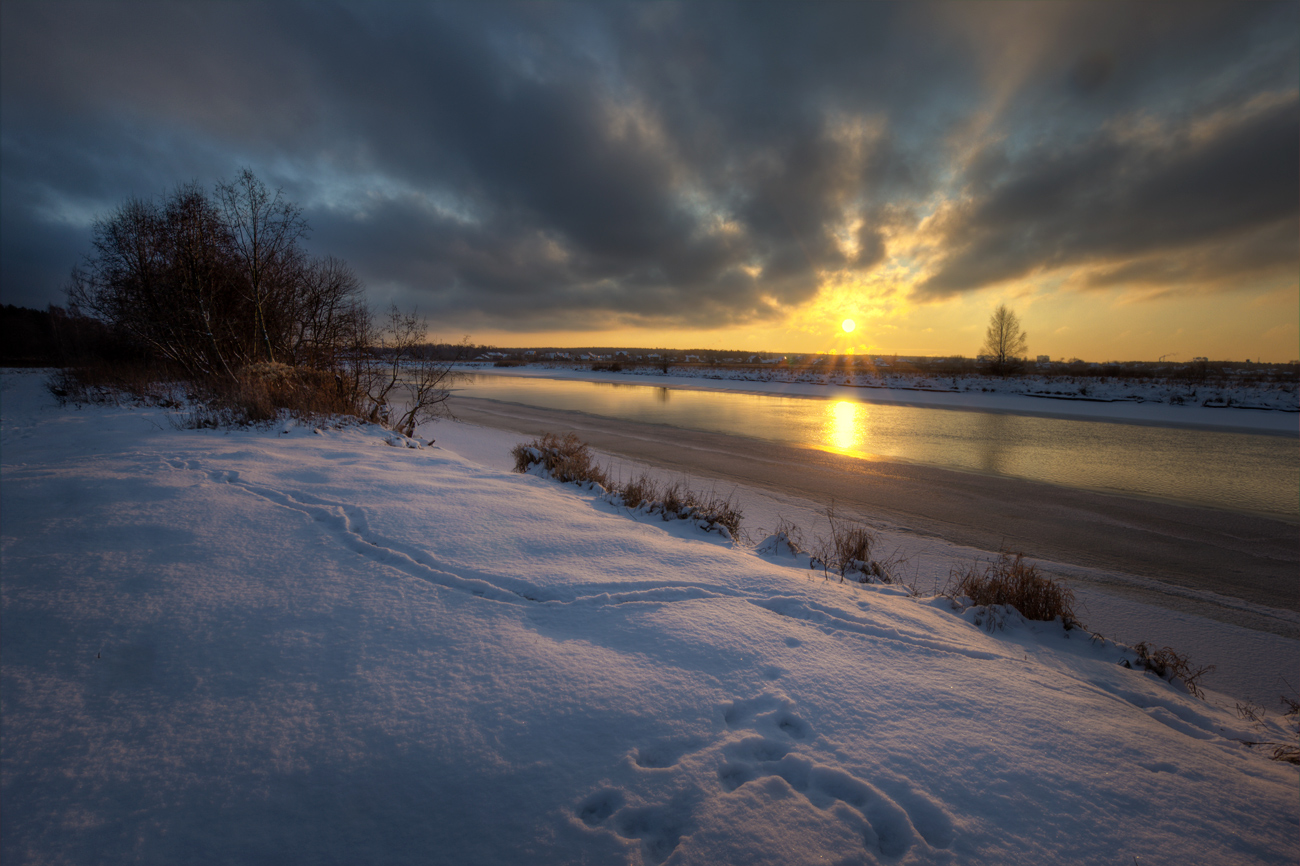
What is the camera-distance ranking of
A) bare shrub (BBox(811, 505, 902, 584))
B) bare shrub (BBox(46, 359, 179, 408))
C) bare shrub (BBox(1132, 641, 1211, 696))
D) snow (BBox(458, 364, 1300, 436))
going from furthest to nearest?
snow (BBox(458, 364, 1300, 436)) < bare shrub (BBox(46, 359, 179, 408)) < bare shrub (BBox(811, 505, 902, 584)) < bare shrub (BBox(1132, 641, 1211, 696))

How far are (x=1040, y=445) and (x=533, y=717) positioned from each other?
730 inches

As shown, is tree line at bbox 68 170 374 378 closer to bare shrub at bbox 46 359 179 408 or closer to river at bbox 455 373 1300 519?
bare shrub at bbox 46 359 179 408

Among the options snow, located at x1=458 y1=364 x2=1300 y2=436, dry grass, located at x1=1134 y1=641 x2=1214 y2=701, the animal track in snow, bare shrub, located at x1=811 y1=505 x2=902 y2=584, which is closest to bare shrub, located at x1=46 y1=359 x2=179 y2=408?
bare shrub, located at x1=811 y1=505 x2=902 y2=584

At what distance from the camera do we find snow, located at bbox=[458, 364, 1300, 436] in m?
20.8

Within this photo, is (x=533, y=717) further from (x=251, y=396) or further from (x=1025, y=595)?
(x=251, y=396)

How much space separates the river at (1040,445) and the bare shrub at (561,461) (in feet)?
27.8

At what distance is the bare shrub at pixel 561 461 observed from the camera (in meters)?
8.58

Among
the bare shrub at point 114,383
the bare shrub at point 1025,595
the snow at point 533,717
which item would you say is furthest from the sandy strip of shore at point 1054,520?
the bare shrub at point 114,383

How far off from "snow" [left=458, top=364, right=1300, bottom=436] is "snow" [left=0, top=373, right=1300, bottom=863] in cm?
2543

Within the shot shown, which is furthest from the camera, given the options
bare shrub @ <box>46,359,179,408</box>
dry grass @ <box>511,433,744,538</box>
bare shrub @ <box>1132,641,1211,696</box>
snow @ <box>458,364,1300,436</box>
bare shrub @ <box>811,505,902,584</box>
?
snow @ <box>458,364,1300,436</box>

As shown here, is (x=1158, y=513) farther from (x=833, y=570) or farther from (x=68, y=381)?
(x=68, y=381)

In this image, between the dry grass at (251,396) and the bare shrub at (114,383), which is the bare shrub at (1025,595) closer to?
the dry grass at (251,396)

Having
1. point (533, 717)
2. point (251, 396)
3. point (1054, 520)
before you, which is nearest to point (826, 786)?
point (533, 717)

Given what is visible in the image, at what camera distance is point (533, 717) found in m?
2.30
